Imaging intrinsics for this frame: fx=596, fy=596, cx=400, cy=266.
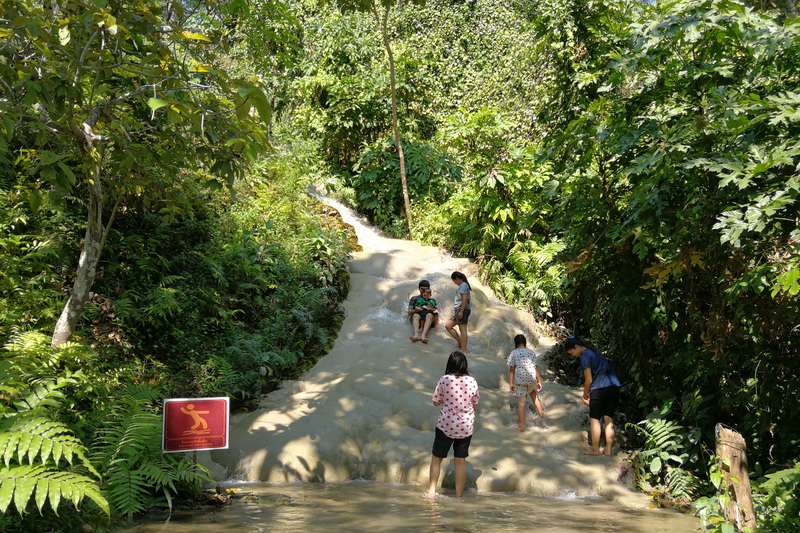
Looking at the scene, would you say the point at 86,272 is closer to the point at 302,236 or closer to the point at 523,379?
the point at 523,379

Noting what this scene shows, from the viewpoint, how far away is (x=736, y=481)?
434 cm

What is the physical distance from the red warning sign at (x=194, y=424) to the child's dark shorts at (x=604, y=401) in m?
4.69

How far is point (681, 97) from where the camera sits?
276 inches

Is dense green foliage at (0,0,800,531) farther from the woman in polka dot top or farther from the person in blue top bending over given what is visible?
the woman in polka dot top

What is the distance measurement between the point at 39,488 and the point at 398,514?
3138mm

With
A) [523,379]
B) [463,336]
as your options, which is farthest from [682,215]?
[463,336]

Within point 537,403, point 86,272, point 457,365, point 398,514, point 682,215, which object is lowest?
point 398,514

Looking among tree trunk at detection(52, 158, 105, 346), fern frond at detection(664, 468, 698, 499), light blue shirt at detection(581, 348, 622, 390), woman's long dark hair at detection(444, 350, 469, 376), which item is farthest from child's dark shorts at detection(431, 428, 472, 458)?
tree trunk at detection(52, 158, 105, 346)

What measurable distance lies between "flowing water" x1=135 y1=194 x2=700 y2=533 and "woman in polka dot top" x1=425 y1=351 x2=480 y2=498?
0.31 meters

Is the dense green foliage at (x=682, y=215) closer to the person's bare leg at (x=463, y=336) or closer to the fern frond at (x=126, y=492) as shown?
the person's bare leg at (x=463, y=336)

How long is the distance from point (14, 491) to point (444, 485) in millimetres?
4579

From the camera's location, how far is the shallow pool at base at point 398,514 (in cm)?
504

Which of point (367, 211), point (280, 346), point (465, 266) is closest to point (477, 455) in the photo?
point (280, 346)

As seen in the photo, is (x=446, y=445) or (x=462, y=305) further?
(x=462, y=305)
